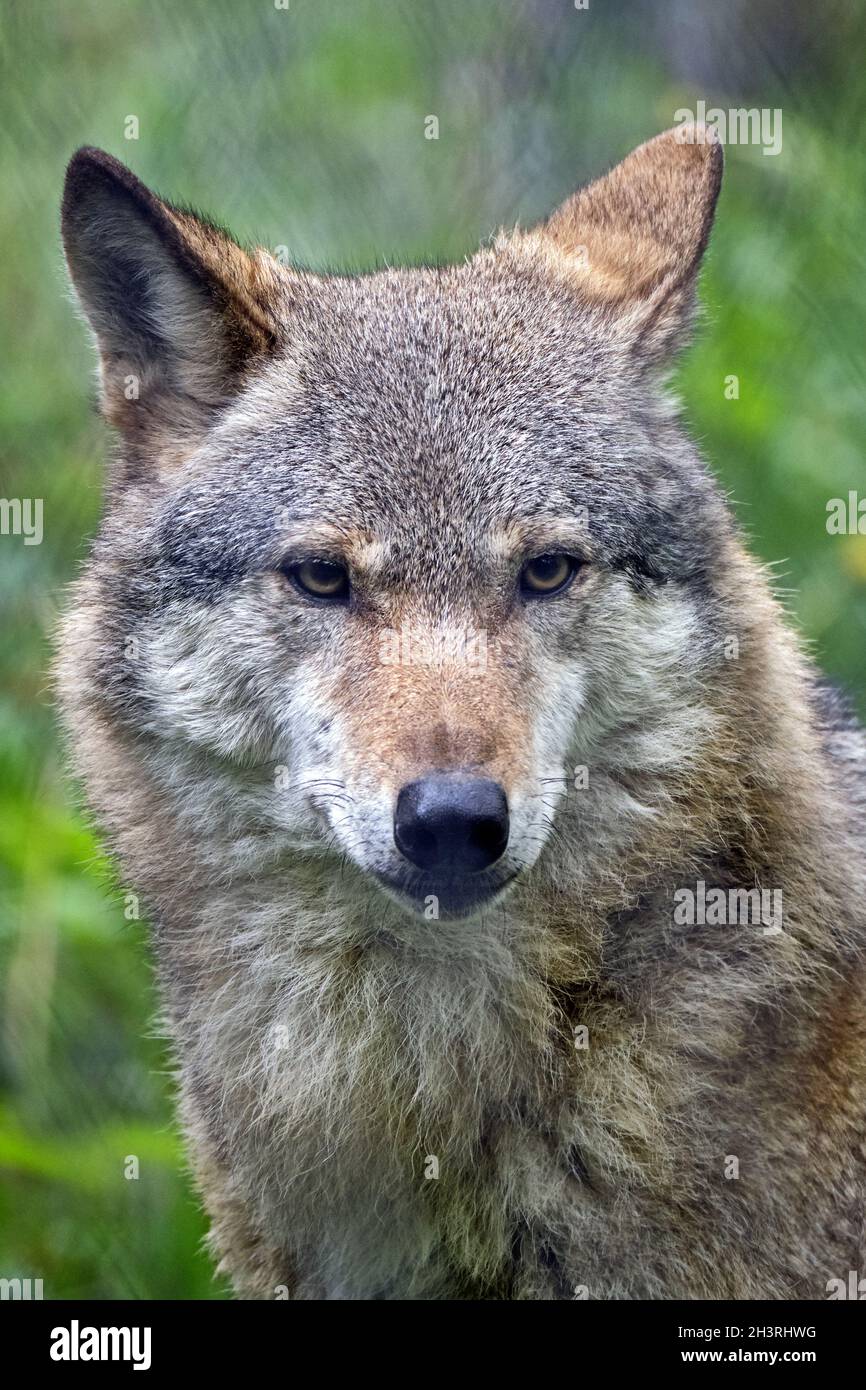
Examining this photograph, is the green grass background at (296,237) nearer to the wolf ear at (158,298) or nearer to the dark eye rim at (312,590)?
the wolf ear at (158,298)

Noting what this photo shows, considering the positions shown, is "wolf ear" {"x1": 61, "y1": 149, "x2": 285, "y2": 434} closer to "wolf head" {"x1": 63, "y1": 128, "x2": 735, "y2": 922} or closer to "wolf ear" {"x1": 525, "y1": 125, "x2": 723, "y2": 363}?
"wolf head" {"x1": 63, "y1": 128, "x2": 735, "y2": 922}

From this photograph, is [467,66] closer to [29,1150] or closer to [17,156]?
[17,156]

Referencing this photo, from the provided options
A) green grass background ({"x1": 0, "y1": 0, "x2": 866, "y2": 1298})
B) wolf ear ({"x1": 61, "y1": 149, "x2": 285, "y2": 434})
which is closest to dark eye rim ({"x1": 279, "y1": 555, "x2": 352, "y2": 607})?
wolf ear ({"x1": 61, "y1": 149, "x2": 285, "y2": 434})

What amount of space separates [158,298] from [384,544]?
1094 mm

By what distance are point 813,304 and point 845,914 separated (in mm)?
4483

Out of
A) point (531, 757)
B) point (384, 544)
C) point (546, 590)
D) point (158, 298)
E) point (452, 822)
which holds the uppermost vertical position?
point (158, 298)

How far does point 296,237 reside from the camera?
834 cm

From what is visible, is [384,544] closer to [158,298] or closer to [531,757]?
[531,757]

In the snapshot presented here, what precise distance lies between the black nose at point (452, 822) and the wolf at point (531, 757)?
0.21 meters

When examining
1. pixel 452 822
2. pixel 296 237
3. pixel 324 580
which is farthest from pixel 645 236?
pixel 296 237

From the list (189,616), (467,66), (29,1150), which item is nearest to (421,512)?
(189,616)

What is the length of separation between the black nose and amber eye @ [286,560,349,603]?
2.46 feet

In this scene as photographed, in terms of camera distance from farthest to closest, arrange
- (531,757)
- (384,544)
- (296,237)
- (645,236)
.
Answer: (296,237) → (645,236) → (384,544) → (531,757)

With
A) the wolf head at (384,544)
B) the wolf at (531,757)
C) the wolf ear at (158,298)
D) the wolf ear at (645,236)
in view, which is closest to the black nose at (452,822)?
the wolf head at (384,544)
